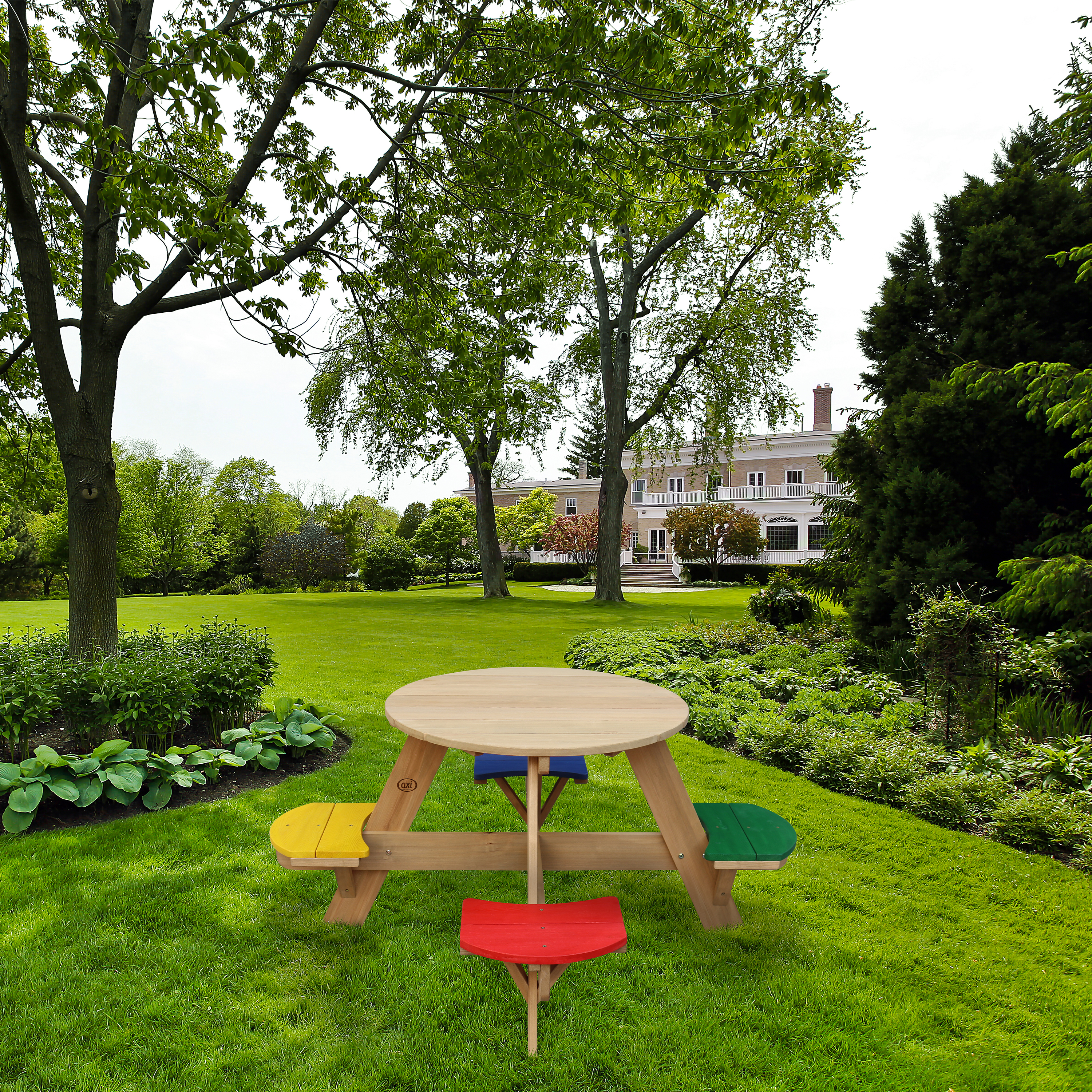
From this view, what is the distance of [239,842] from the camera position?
3641 millimetres

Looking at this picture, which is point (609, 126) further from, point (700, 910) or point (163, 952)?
point (163, 952)

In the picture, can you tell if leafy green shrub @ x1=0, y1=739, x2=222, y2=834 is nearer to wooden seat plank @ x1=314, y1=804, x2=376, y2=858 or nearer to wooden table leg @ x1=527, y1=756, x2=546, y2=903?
wooden seat plank @ x1=314, y1=804, x2=376, y2=858

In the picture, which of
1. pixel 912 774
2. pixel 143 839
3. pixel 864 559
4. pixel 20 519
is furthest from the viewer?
pixel 20 519

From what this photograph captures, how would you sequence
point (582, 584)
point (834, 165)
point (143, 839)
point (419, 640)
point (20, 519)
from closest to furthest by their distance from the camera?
point (143, 839) < point (834, 165) < point (419, 640) < point (20, 519) < point (582, 584)

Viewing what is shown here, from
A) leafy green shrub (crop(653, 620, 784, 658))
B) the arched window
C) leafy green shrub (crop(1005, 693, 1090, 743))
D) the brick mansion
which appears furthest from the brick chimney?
leafy green shrub (crop(1005, 693, 1090, 743))

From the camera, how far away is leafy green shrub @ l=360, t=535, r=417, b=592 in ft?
93.5

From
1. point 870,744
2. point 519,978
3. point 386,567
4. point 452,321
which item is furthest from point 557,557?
point 519,978

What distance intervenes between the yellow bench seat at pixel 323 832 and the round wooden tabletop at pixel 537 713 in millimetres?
519

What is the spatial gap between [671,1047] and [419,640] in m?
10.4

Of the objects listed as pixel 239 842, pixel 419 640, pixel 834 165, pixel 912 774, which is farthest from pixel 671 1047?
pixel 419 640

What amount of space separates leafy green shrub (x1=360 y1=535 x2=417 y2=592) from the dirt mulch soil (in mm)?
23143

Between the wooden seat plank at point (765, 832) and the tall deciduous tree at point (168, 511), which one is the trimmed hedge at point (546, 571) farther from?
the wooden seat plank at point (765, 832)

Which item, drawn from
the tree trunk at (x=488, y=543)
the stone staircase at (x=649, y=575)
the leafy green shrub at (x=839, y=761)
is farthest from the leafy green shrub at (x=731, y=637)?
the stone staircase at (x=649, y=575)

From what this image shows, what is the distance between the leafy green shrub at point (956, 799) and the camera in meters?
4.05
